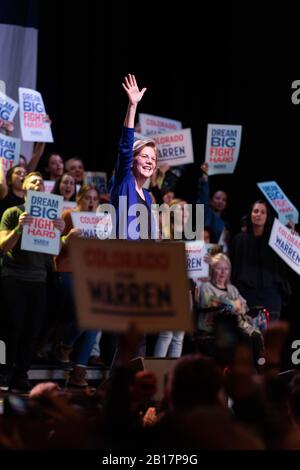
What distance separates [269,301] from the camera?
7.89 metres

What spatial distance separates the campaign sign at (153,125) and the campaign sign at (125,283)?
6.16 metres

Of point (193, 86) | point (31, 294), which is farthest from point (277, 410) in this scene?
point (193, 86)

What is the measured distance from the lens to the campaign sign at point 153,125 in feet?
29.3

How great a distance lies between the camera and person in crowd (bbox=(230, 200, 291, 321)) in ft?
26.0

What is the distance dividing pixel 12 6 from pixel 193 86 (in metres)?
2.20

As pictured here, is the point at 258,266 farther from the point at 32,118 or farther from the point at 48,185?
the point at 32,118

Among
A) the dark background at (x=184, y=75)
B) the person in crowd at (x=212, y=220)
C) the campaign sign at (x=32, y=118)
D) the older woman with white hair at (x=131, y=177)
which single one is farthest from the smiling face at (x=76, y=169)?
the older woman with white hair at (x=131, y=177)

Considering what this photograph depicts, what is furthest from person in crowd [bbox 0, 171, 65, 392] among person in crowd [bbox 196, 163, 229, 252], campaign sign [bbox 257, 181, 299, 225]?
campaign sign [bbox 257, 181, 299, 225]

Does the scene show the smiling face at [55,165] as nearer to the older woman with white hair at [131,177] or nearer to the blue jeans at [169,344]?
the blue jeans at [169,344]

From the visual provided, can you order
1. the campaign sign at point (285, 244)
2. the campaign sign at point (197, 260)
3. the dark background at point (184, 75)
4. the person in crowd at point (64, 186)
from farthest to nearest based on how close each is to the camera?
the dark background at point (184, 75), the campaign sign at point (285, 244), the campaign sign at point (197, 260), the person in crowd at point (64, 186)

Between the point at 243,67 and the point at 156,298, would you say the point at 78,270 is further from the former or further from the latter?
the point at 243,67

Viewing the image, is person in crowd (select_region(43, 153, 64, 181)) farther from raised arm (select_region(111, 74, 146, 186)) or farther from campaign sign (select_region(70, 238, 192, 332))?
campaign sign (select_region(70, 238, 192, 332))

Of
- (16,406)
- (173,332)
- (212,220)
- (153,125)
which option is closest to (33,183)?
(173,332)

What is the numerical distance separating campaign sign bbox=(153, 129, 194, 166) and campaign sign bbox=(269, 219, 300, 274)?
1.14m
